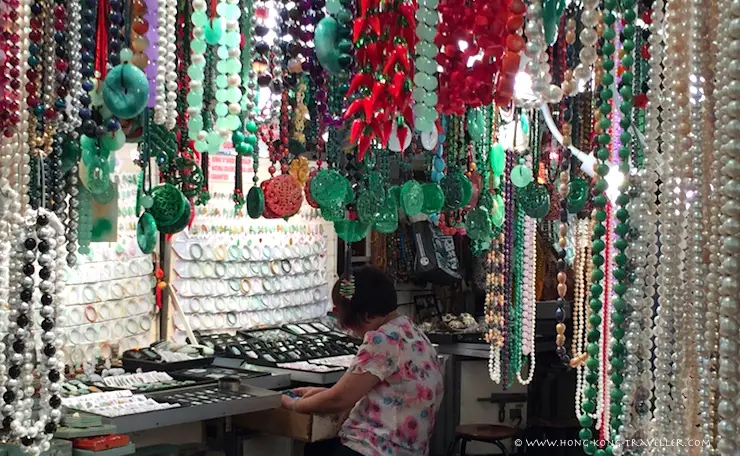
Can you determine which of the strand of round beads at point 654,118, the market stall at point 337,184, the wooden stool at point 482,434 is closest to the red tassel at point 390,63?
the market stall at point 337,184

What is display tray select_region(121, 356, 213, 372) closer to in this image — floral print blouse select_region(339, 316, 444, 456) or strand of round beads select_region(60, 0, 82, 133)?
floral print blouse select_region(339, 316, 444, 456)

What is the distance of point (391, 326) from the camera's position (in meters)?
3.13

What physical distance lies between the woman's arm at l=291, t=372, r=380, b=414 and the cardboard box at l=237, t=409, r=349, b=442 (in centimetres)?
16

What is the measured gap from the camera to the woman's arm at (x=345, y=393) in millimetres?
3041

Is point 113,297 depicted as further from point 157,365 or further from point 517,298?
point 517,298

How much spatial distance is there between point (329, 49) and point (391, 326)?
1459 millimetres

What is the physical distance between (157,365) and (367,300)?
1129 mm

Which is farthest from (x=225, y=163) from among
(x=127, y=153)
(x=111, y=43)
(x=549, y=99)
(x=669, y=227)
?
(x=669, y=227)

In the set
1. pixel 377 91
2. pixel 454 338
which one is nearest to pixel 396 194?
pixel 377 91

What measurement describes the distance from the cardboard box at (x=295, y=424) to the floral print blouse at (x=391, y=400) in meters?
0.26

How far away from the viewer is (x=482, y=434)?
5.05 m

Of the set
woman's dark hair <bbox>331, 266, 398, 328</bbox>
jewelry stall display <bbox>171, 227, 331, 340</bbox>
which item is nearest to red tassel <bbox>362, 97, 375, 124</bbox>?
woman's dark hair <bbox>331, 266, 398, 328</bbox>

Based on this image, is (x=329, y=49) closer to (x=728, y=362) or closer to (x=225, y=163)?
(x=728, y=362)

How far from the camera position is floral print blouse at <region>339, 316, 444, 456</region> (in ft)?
9.96
